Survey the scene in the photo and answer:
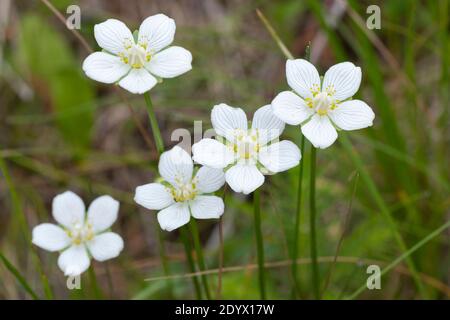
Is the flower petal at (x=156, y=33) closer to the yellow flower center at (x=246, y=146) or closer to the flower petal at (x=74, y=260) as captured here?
the yellow flower center at (x=246, y=146)

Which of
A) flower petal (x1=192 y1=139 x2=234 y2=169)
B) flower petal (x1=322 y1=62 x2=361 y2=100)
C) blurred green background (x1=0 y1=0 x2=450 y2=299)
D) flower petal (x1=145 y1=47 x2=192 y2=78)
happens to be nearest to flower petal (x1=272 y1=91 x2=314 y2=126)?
flower petal (x1=322 y1=62 x2=361 y2=100)

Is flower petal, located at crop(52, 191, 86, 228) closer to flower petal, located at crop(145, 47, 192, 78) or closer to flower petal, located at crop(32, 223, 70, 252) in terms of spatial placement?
flower petal, located at crop(32, 223, 70, 252)

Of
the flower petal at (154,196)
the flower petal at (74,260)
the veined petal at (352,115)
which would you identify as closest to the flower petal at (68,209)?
→ the flower petal at (74,260)

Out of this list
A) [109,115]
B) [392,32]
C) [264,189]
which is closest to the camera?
[264,189]

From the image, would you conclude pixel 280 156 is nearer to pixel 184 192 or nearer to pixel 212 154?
pixel 212 154
